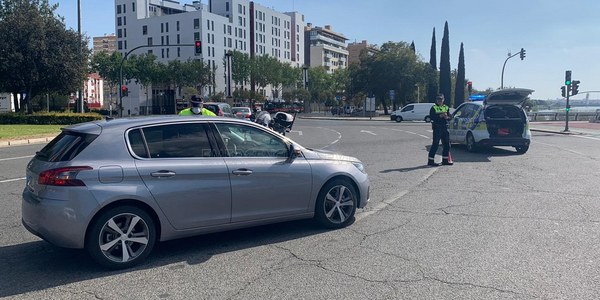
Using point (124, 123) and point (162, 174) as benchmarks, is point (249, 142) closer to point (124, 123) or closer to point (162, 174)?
point (162, 174)

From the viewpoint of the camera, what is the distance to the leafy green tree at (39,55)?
32.9m

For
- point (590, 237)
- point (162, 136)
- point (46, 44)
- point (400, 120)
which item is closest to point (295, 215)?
point (162, 136)

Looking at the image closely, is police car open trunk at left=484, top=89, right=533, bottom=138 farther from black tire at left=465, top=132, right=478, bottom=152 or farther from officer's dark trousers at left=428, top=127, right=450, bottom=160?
officer's dark trousers at left=428, top=127, right=450, bottom=160

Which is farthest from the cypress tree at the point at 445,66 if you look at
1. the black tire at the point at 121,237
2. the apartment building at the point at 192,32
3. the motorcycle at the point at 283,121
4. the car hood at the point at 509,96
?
the black tire at the point at 121,237

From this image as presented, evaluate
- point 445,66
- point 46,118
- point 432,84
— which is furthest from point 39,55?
point 445,66

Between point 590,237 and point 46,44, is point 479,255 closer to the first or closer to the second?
point 590,237

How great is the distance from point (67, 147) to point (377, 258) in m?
3.34

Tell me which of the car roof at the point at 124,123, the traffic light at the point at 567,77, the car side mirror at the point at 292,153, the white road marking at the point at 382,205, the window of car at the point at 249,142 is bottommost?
the white road marking at the point at 382,205

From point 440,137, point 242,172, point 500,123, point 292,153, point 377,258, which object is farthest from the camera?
point 500,123

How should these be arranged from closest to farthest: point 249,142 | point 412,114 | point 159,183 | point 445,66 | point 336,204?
point 159,183 → point 249,142 → point 336,204 → point 412,114 → point 445,66

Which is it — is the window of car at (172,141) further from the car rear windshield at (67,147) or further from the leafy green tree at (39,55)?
the leafy green tree at (39,55)

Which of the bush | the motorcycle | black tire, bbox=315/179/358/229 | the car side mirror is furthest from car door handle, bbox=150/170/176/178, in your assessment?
the bush

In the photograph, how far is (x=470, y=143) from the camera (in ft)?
50.7

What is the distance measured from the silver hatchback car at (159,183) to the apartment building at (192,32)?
277ft
